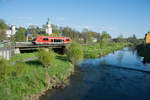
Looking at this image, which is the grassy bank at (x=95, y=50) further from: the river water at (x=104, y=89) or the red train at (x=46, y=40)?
the river water at (x=104, y=89)

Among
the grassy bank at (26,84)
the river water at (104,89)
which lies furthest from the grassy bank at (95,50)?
the grassy bank at (26,84)

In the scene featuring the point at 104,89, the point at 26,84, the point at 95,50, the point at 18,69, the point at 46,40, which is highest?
the point at 46,40

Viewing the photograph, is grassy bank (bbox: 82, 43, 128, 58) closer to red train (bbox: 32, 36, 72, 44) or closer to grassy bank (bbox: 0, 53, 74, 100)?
red train (bbox: 32, 36, 72, 44)

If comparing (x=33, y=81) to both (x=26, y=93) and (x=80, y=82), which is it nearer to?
(x=26, y=93)

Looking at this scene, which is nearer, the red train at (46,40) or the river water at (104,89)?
the river water at (104,89)

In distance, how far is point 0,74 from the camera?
36.2 ft

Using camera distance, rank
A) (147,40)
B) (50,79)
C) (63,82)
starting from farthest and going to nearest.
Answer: (147,40) → (63,82) → (50,79)

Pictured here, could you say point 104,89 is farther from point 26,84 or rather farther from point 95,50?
point 95,50

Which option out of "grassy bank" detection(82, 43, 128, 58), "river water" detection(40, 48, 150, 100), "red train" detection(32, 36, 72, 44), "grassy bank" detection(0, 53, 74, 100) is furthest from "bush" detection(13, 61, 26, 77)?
"grassy bank" detection(82, 43, 128, 58)

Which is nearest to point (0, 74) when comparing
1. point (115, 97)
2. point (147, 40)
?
point (115, 97)

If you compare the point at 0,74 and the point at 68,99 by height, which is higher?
the point at 0,74

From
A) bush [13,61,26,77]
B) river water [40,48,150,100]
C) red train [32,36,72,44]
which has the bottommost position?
river water [40,48,150,100]

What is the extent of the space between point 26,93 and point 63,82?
556 cm

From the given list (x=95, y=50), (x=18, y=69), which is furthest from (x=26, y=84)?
(x=95, y=50)
